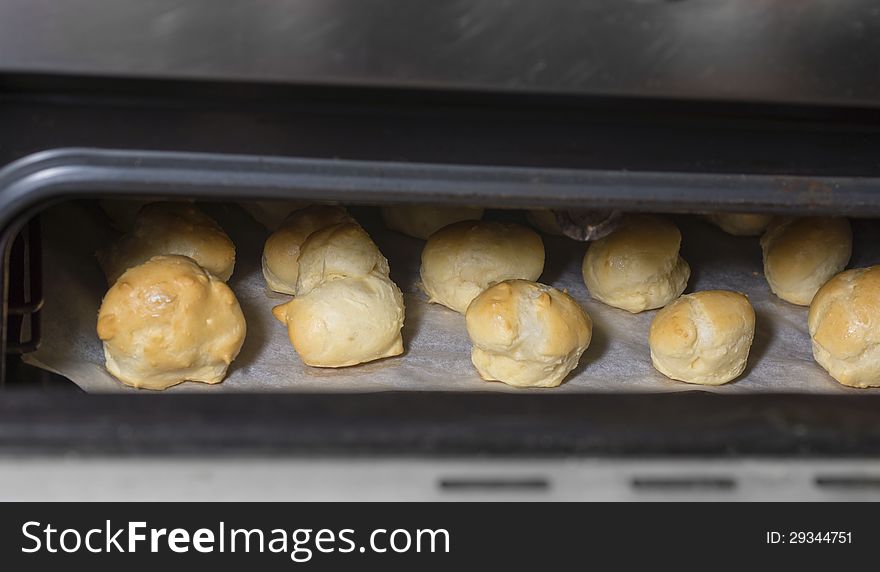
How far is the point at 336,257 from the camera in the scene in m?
1.47

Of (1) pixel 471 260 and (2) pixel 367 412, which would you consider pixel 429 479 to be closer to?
(2) pixel 367 412

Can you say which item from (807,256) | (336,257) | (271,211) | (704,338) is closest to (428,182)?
(336,257)

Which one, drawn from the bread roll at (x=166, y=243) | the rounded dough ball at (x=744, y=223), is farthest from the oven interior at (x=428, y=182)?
the rounded dough ball at (x=744, y=223)

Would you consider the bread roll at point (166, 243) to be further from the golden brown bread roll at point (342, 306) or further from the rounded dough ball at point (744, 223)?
the rounded dough ball at point (744, 223)

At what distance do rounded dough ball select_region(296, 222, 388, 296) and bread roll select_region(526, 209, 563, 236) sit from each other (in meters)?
0.37

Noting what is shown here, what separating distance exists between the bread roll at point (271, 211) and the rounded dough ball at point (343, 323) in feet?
0.98

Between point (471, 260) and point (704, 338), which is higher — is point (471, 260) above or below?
above

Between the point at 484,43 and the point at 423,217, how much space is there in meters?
0.79

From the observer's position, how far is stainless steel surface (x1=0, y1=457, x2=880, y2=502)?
88 cm

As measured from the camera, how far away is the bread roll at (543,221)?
5.61 feet

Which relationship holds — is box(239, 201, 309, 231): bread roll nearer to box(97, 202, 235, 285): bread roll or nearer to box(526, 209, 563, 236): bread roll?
box(97, 202, 235, 285): bread roll
